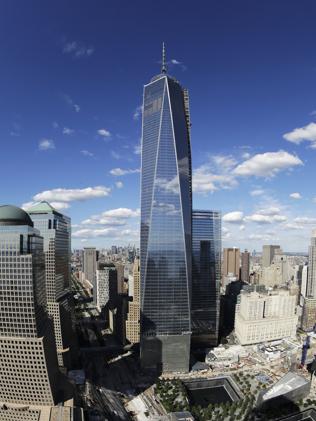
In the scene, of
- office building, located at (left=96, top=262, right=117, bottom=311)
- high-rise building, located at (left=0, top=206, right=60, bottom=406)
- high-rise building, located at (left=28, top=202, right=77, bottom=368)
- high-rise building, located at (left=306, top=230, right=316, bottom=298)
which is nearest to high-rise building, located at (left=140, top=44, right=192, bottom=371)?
high-rise building, located at (left=28, top=202, right=77, bottom=368)

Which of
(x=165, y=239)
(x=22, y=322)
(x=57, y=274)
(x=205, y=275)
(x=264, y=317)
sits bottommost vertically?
(x=264, y=317)

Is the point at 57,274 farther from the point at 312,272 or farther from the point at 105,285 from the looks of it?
the point at 312,272

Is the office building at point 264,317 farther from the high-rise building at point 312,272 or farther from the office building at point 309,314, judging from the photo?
the high-rise building at point 312,272

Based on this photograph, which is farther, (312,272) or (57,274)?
(312,272)

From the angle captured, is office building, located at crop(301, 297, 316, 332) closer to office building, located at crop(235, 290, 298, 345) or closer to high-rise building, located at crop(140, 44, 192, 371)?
office building, located at crop(235, 290, 298, 345)

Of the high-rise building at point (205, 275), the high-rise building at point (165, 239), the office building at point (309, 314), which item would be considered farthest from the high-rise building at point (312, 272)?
the high-rise building at point (165, 239)

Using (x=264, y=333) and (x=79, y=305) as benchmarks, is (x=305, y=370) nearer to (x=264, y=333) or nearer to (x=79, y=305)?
(x=264, y=333)

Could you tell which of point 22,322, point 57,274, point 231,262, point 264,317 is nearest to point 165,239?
point 57,274
